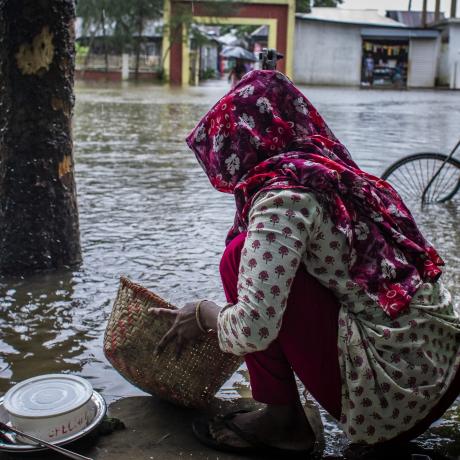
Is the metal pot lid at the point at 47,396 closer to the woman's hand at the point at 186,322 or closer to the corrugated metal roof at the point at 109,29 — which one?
the woman's hand at the point at 186,322

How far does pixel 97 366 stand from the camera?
2752 millimetres

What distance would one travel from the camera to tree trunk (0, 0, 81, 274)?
350 cm

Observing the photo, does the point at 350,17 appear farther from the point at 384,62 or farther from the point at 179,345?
the point at 179,345

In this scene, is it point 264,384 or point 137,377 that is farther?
point 137,377

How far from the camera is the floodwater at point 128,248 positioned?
282 cm

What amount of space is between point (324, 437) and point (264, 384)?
0.34 metres

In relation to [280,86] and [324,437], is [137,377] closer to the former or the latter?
[324,437]

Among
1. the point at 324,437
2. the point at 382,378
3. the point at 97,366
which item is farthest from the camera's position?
the point at 97,366

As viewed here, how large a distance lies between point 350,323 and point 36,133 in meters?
2.30

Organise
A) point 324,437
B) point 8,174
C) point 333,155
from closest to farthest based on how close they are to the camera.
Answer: point 333,155 → point 324,437 → point 8,174

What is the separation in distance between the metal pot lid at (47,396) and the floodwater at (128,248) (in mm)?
370

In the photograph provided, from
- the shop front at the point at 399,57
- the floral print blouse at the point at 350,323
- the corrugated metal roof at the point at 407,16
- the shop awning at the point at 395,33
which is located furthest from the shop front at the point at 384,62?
the floral print blouse at the point at 350,323

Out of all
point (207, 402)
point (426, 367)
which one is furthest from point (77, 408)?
point (426, 367)

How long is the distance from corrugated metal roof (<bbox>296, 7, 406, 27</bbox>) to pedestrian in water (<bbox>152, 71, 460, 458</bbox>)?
Answer: 34.5 metres
